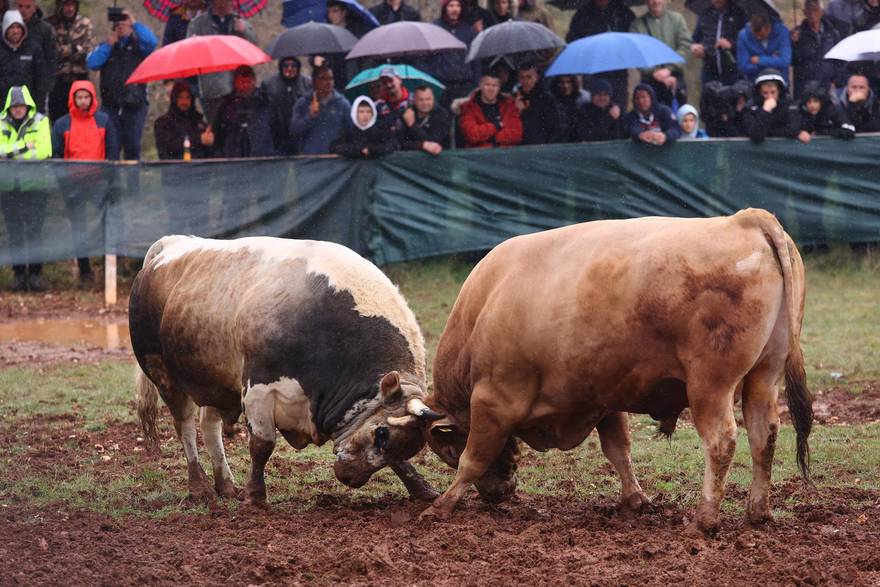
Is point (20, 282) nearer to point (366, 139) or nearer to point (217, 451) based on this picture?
point (366, 139)

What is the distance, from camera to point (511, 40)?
1505cm

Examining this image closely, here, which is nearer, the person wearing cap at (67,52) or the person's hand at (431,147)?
the person's hand at (431,147)

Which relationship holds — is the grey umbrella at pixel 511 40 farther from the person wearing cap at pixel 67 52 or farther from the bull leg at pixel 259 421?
the bull leg at pixel 259 421

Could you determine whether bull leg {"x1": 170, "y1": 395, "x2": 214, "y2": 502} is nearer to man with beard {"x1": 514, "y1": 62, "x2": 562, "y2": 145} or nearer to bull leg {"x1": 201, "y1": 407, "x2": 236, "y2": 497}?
bull leg {"x1": 201, "y1": 407, "x2": 236, "y2": 497}

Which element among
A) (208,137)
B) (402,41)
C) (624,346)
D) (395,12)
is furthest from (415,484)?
(395,12)

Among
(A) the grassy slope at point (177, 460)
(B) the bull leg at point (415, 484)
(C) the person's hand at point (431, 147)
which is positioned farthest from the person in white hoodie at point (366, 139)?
(B) the bull leg at point (415, 484)

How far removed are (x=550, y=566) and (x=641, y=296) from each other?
1358 mm

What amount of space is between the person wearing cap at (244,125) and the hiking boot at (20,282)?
8.76 ft

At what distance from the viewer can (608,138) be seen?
15773 millimetres

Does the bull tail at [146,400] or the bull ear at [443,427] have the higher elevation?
the bull ear at [443,427]

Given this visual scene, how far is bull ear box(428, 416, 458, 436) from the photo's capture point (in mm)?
7504

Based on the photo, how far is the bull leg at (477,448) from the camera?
23.7 feet

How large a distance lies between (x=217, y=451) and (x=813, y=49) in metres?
10.6

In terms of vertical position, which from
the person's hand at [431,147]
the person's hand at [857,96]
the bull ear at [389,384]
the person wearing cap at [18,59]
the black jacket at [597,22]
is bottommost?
the bull ear at [389,384]
